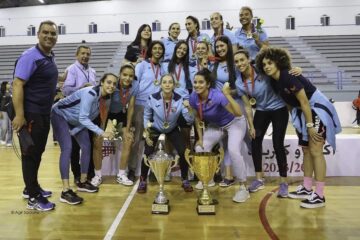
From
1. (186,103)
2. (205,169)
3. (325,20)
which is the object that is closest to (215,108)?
(186,103)

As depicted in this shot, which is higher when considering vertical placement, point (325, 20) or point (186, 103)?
point (325, 20)

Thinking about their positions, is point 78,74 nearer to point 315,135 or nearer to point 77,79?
point 77,79

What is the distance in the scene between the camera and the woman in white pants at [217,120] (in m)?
3.02

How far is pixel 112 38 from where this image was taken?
18.3 meters

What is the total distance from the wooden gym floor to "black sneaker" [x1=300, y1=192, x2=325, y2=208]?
0.16ft

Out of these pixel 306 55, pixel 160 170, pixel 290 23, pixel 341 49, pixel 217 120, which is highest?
pixel 290 23

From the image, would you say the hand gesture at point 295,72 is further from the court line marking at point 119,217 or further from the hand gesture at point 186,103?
the court line marking at point 119,217

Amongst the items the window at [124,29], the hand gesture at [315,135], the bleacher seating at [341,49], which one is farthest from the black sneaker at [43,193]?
the window at [124,29]

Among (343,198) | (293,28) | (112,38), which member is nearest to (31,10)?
(112,38)

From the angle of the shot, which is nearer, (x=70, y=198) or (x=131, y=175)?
(x=70, y=198)

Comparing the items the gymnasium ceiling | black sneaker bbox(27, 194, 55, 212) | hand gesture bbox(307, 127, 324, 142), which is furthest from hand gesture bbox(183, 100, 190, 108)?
the gymnasium ceiling

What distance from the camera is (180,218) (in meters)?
2.75

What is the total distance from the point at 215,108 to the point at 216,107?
0.01 metres

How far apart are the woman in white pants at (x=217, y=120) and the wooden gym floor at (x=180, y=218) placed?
1.12 feet
